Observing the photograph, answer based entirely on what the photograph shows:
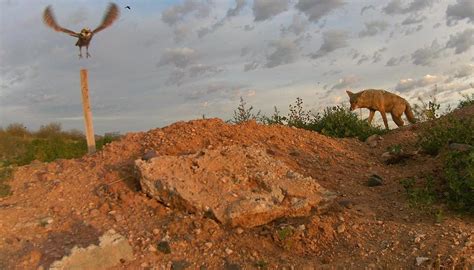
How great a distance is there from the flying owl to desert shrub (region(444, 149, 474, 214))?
4456mm

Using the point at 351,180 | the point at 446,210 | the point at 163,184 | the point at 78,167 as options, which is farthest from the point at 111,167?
the point at 446,210

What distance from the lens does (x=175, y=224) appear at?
5.48 meters

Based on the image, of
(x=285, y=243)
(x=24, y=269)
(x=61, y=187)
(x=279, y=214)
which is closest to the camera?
(x=24, y=269)

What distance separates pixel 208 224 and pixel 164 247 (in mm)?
514

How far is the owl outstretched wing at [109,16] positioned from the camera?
23.3 ft

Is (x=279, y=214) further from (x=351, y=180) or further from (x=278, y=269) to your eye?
(x=351, y=180)

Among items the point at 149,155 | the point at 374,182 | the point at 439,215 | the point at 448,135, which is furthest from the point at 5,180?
the point at 448,135

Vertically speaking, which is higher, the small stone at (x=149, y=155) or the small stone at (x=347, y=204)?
the small stone at (x=149, y=155)

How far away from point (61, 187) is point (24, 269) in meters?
1.58

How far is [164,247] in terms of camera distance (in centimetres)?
518

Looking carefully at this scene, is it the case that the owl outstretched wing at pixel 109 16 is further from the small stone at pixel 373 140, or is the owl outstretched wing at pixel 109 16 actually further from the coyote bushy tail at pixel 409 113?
the coyote bushy tail at pixel 409 113

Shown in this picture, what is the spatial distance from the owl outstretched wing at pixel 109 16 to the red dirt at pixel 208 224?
60.0 inches

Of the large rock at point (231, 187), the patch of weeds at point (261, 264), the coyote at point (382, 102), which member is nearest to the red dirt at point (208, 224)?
the patch of weeds at point (261, 264)

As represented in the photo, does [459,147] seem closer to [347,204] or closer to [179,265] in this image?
[347,204]
